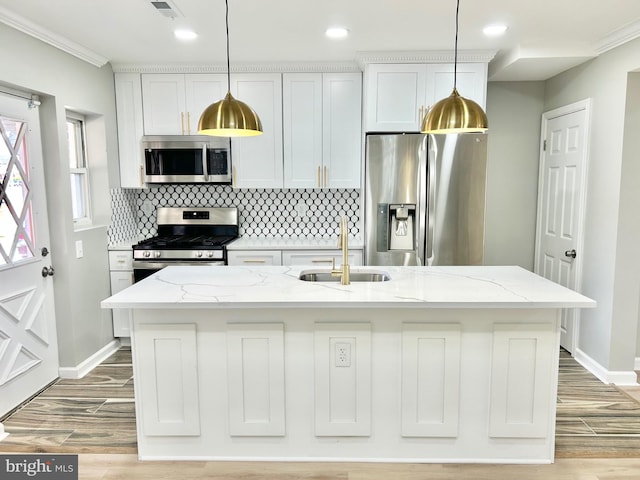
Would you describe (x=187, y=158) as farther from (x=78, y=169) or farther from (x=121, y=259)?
(x=121, y=259)

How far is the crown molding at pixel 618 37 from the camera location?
9.61ft

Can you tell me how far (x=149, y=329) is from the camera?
2252 mm

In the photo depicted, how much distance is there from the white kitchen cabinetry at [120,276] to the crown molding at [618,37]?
402cm

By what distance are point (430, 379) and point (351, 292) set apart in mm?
598

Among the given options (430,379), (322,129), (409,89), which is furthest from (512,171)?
(430,379)

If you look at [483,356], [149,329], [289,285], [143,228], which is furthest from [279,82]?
[483,356]

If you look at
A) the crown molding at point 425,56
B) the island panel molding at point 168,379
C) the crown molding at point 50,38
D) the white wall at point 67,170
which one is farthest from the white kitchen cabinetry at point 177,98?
the island panel molding at point 168,379

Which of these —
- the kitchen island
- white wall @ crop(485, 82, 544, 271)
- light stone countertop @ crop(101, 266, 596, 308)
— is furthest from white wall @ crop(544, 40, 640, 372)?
the kitchen island

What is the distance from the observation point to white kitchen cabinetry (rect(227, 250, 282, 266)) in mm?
3902

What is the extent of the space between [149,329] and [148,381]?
279mm

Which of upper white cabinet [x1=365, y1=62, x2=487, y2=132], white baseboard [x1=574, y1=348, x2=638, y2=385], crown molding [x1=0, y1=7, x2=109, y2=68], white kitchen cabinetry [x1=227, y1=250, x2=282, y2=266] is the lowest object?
white baseboard [x1=574, y1=348, x2=638, y2=385]

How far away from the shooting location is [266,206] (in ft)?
14.7

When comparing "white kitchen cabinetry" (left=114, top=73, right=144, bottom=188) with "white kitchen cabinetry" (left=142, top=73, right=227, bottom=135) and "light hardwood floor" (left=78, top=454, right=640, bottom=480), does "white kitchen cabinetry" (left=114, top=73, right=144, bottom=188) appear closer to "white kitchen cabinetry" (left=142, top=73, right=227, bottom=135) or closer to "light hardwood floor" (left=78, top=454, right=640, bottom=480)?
"white kitchen cabinetry" (left=142, top=73, right=227, bottom=135)

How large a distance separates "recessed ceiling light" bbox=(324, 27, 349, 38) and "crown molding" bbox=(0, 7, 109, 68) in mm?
1835
